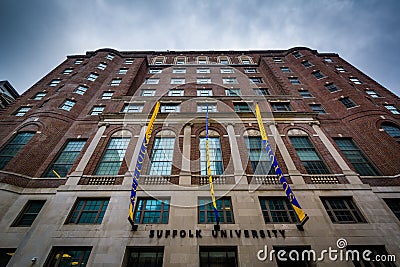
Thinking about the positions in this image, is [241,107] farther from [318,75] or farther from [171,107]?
[318,75]

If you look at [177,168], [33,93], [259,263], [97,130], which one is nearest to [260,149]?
[177,168]

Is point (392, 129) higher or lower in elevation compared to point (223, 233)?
higher

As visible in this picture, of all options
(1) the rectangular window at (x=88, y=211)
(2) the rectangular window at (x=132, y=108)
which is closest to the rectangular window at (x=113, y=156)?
(1) the rectangular window at (x=88, y=211)

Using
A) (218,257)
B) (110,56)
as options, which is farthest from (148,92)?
(218,257)

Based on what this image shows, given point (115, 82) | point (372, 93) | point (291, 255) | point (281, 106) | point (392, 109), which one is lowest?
point (291, 255)

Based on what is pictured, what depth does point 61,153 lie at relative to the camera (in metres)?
17.6

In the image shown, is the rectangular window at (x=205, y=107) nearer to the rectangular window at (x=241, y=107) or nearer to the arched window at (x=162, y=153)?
the rectangular window at (x=241, y=107)

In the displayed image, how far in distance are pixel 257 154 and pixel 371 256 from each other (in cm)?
949

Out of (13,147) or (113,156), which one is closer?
(113,156)

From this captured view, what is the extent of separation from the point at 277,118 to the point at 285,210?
10.4m

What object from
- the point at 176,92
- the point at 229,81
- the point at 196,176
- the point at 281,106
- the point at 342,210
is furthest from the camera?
the point at 229,81

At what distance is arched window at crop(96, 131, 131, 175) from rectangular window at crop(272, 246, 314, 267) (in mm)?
13228

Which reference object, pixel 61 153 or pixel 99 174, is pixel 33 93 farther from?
pixel 99 174

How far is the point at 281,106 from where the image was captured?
917 inches
